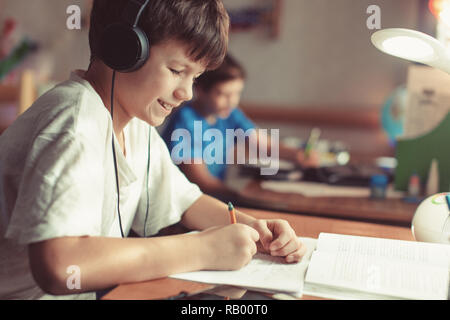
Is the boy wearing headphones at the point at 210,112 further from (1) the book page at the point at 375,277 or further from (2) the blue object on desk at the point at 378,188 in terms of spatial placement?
(1) the book page at the point at 375,277

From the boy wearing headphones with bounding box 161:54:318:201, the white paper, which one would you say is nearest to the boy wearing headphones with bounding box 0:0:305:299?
the white paper

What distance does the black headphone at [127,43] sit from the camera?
1.99 ft

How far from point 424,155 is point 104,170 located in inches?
40.6

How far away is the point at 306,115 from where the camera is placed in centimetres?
267

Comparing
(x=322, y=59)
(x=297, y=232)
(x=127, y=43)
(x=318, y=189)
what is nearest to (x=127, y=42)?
(x=127, y=43)

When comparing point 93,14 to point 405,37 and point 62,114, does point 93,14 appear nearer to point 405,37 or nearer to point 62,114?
point 62,114

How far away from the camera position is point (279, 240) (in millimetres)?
680

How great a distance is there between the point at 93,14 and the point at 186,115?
923 mm

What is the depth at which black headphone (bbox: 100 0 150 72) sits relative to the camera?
23.9 inches

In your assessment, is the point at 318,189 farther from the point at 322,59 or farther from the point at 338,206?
the point at 322,59

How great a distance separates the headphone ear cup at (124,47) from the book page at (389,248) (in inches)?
15.6

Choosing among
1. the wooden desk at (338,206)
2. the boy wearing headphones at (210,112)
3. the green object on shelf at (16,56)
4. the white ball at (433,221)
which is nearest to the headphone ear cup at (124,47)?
the white ball at (433,221)
